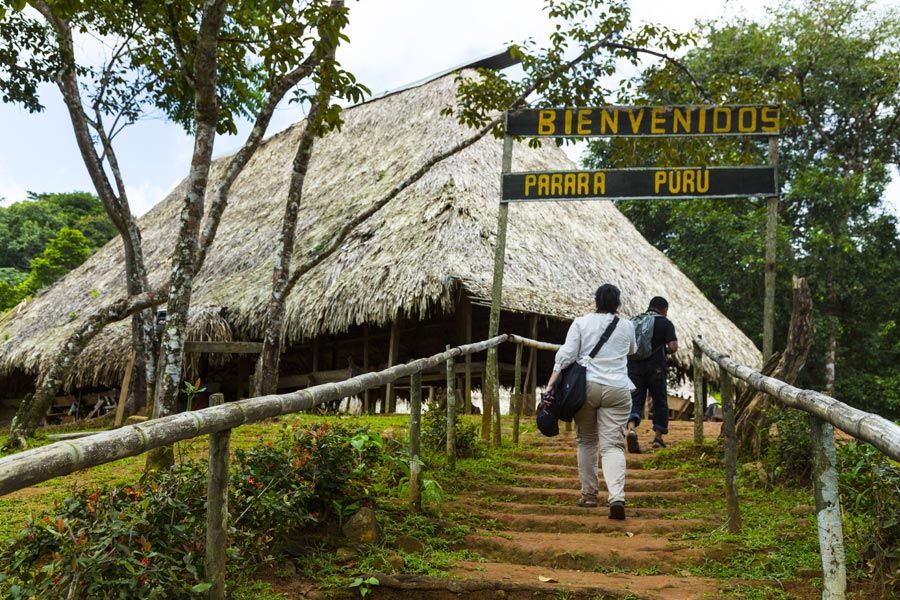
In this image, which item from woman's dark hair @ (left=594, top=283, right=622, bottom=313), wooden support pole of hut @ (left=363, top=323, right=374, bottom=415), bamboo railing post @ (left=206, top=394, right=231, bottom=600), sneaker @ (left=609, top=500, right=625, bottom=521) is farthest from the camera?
wooden support pole of hut @ (left=363, top=323, right=374, bottom=415)

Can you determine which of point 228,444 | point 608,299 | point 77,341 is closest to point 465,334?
point 77,341

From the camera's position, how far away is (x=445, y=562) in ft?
11.3

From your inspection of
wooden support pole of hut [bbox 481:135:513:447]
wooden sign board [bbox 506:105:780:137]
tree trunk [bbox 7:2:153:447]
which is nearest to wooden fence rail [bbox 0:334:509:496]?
wooden support pole of hut [bbox 481:135:513:447]

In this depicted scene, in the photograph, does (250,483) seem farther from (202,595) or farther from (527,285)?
(527,285)

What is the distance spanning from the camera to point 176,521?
8.13ft

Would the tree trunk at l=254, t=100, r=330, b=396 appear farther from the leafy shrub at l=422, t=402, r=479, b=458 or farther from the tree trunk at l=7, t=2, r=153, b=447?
the leafy shrub at l=422, t=402, r=479, b=458

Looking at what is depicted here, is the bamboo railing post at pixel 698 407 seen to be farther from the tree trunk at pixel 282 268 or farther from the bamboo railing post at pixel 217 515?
the bamboo railing post at pixel 217 515

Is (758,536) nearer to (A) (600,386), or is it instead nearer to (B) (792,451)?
(B) (792,451)

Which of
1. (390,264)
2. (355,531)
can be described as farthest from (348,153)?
(355,531)

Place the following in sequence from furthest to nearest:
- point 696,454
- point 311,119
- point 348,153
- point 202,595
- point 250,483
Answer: point 348,153
point 311,119
point 696,454
point 250,483
point 202,595

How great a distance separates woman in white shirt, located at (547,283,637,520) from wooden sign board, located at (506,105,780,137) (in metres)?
2.06

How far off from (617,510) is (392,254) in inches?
A: 246

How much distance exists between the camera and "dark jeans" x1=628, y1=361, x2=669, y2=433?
641 centimetres

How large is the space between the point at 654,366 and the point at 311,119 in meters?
4.09
